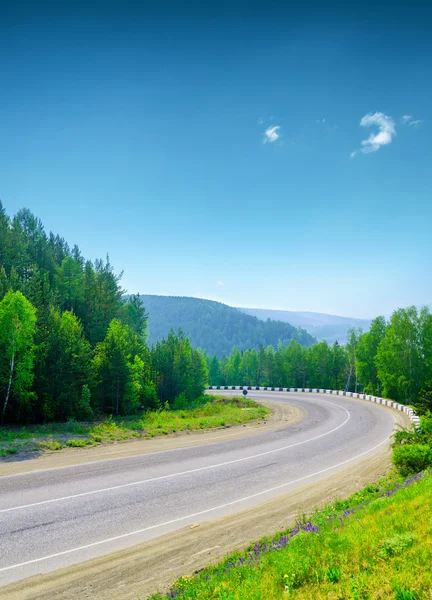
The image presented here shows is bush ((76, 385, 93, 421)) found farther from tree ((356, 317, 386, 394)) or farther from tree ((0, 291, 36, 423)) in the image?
tree ((356, 317, 386, 394))

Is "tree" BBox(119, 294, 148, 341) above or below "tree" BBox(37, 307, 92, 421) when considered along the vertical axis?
above

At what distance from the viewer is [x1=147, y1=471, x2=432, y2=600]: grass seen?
225 inches

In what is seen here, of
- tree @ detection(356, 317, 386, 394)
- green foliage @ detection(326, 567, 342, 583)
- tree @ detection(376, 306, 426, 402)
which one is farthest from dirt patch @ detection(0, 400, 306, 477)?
tree @ detection(356, 317, 386, 394)

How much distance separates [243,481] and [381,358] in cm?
4658

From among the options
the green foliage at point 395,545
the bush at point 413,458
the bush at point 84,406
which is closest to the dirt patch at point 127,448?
the bush at point 84,406

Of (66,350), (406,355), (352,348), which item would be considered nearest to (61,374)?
(66,350)

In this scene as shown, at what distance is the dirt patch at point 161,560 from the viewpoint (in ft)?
26.9

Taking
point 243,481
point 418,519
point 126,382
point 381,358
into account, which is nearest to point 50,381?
point 126,382

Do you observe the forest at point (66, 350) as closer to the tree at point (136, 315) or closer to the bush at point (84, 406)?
the bush at point (84, 406)

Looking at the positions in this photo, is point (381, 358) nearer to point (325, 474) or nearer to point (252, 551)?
point (325, 474)

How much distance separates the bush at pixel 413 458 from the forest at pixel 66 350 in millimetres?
24307

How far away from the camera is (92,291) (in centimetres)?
5081

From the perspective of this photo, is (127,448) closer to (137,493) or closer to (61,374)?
(137,493)

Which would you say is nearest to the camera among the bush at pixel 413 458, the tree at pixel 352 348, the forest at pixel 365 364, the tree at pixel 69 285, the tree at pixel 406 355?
the bush at pixel 413 458
